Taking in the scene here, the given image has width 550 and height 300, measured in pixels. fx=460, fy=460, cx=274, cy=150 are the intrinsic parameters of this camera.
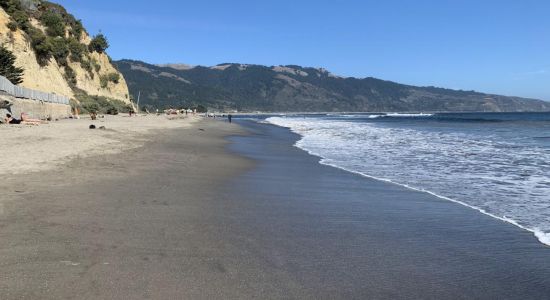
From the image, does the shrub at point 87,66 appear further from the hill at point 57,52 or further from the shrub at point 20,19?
the shrub at point 20,19

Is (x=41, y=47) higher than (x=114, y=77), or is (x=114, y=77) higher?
(x=41, y=47)

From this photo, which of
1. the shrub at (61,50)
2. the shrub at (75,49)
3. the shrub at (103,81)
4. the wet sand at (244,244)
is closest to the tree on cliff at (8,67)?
the shrub at (61,50)

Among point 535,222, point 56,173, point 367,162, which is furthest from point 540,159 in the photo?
point 56,173

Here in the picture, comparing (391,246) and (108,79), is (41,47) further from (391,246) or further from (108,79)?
(391,246)

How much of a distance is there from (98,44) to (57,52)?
1619 cm

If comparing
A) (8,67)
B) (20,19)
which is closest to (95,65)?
(20,19)

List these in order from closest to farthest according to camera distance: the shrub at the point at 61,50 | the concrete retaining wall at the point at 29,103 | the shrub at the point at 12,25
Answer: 1. the concrete retaining wall at the point at 29,103
2. the shrub at the point at 12,25
3. the shrub at the point at 61,50

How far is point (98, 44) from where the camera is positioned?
6550cm

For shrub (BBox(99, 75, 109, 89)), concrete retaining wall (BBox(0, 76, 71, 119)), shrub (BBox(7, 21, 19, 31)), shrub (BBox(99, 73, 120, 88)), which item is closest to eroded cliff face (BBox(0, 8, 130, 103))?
shrub (BBox(7, 21, 19, 31))

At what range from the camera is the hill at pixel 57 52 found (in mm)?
38000

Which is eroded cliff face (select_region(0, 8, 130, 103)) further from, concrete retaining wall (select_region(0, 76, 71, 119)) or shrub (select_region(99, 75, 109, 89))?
concrete retaining wall (select_region(0, 76, 71, 119))

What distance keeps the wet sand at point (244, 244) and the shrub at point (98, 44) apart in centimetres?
Answer: 6137

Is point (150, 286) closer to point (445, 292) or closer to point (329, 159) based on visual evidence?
point (445, 292)

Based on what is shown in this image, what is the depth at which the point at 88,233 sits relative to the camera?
5.32 metres
